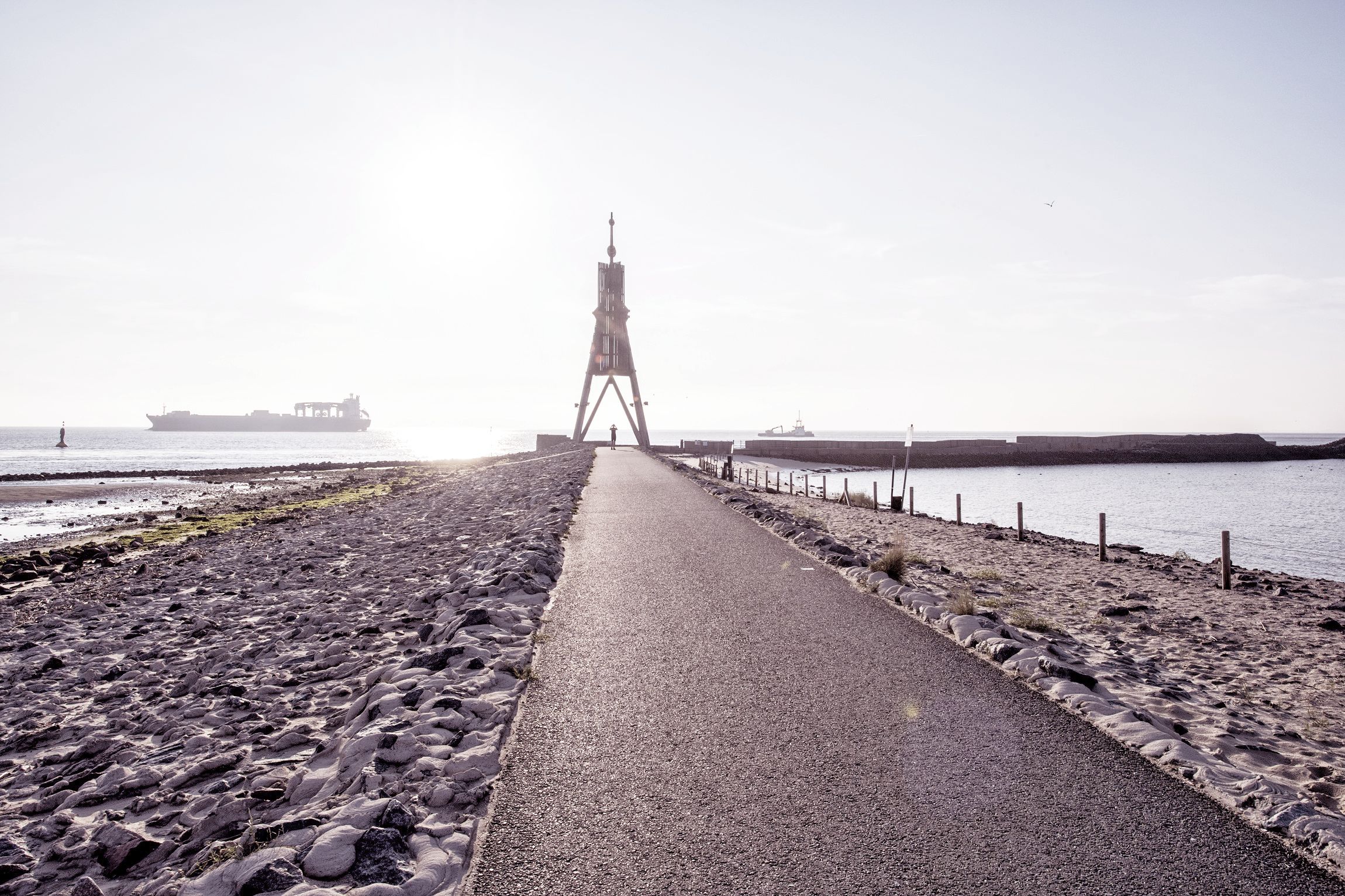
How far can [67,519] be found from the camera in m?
27.7

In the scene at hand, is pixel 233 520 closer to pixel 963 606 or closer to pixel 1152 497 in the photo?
pixel 963 606

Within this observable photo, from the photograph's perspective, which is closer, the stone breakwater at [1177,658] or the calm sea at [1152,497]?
the stone breakwater at [1177,658]

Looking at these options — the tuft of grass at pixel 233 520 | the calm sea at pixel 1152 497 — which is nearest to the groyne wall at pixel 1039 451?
the calm sea at pixel 1152 497

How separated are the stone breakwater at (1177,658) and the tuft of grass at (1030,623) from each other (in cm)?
3

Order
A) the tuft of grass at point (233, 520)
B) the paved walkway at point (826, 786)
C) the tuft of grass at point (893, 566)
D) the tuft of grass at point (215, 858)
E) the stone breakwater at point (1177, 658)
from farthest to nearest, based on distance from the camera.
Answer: the tuft of grass at point (233, 520) → the tuft of grass at point (893, 566) → the stone breakwater at point (1177, 658) → the tuft of grass at point (215, 858) → the paved walkway at point (826, 786)

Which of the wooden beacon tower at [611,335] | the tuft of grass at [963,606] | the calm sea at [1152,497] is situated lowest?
the calm sea at [1152,497]

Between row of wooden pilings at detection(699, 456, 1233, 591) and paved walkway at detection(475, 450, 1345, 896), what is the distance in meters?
9.94

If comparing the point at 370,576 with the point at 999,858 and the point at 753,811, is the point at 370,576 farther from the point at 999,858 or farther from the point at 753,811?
A: the point at 999,858

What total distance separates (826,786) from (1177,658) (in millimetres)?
6450

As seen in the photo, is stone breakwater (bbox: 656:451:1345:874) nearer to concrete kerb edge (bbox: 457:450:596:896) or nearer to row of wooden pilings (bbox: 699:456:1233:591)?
row of wooden pilings (bbox: 699:456:1233:591)

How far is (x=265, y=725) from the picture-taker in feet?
18.6

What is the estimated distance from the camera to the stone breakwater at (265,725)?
3551mm

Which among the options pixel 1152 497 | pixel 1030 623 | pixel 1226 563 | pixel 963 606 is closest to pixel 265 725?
pixel 963 606

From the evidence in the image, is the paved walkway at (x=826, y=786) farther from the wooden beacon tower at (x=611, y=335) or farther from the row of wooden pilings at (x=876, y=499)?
the wooden beacon tower at (x=611, y=335)
